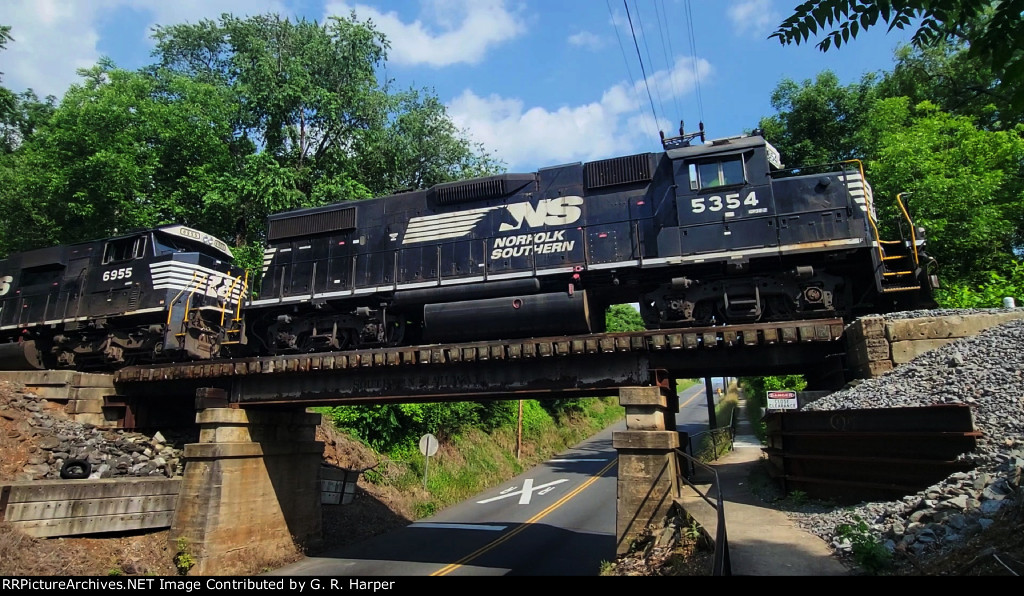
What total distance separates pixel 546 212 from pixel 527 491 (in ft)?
52.2

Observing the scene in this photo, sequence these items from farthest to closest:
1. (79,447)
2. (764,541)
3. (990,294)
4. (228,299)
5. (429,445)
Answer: (429,445) → (228,299) → (990,294) → (79,447) → (764,541)

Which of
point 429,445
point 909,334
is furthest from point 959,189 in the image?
point 429,445

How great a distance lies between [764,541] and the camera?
24.2ft

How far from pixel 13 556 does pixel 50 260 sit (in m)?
11.7

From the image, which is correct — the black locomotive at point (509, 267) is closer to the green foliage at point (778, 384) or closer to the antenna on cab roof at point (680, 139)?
the antenna on cab roof at point (680, 139)

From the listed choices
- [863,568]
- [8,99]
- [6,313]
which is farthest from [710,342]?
[8,99]

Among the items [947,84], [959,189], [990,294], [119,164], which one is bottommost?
[990,294]

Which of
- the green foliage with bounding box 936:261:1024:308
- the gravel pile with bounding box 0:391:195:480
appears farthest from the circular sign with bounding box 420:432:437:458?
the green foliage with bounding box 936:261:1024:308

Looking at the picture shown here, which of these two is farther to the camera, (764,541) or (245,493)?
(245,493)

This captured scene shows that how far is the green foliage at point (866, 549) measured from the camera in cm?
Result: 578

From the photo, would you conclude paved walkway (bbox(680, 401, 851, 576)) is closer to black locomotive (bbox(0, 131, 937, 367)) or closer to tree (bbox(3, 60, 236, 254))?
black locomotive (bbox(0, 131, 937, 367))

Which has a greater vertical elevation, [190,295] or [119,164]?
[119,164]

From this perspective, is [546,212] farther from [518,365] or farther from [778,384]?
[778,384]

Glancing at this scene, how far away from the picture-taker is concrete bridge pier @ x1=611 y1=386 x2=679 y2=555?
1046cm
